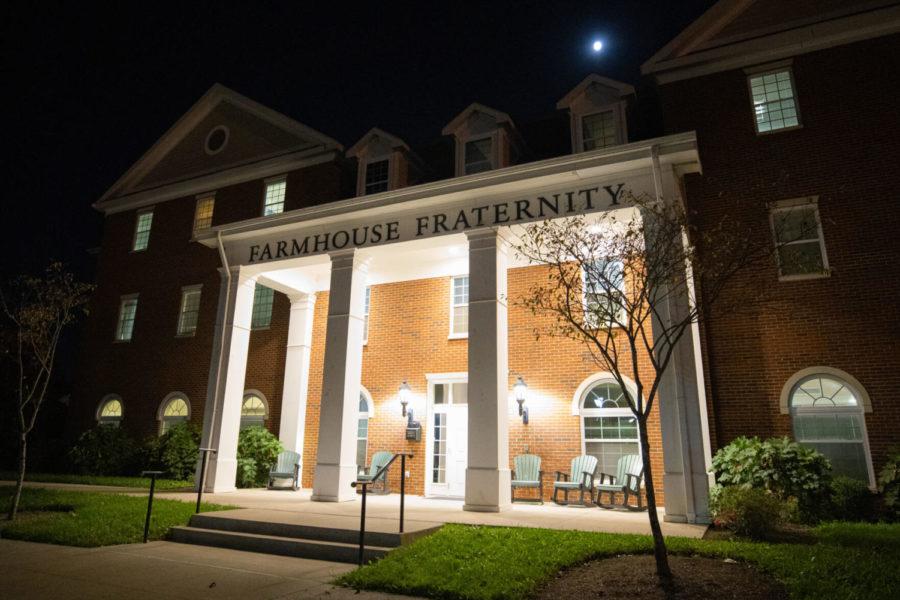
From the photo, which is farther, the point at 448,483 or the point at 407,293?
the point at 407,293

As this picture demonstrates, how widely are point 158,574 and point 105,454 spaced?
12.2m

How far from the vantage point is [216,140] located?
20047 millimetres

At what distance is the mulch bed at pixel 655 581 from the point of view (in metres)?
5.23

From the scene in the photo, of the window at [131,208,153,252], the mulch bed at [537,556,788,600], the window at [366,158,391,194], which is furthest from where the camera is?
the window at [131,208,153,252]

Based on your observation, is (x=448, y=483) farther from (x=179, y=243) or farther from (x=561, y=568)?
(x=179, y=243)

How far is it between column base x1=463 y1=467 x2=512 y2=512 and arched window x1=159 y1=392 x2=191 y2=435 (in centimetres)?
1117

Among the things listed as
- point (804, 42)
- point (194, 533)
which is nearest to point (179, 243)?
point (194, 533)

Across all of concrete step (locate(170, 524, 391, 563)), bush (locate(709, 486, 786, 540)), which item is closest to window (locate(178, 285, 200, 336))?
concrete step (locate(170, 524, 391, 563))

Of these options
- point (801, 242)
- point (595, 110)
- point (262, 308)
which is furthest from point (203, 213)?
point (801, 242)

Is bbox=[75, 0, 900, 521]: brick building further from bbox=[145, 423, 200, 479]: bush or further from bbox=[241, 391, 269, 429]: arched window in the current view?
bbox=[145, 423, 200, 479]: bush

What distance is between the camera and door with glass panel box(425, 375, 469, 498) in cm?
1412

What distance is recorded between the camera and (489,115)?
13977 millimetres

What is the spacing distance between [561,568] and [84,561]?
19.1ft

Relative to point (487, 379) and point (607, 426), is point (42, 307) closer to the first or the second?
point (487, 379)
